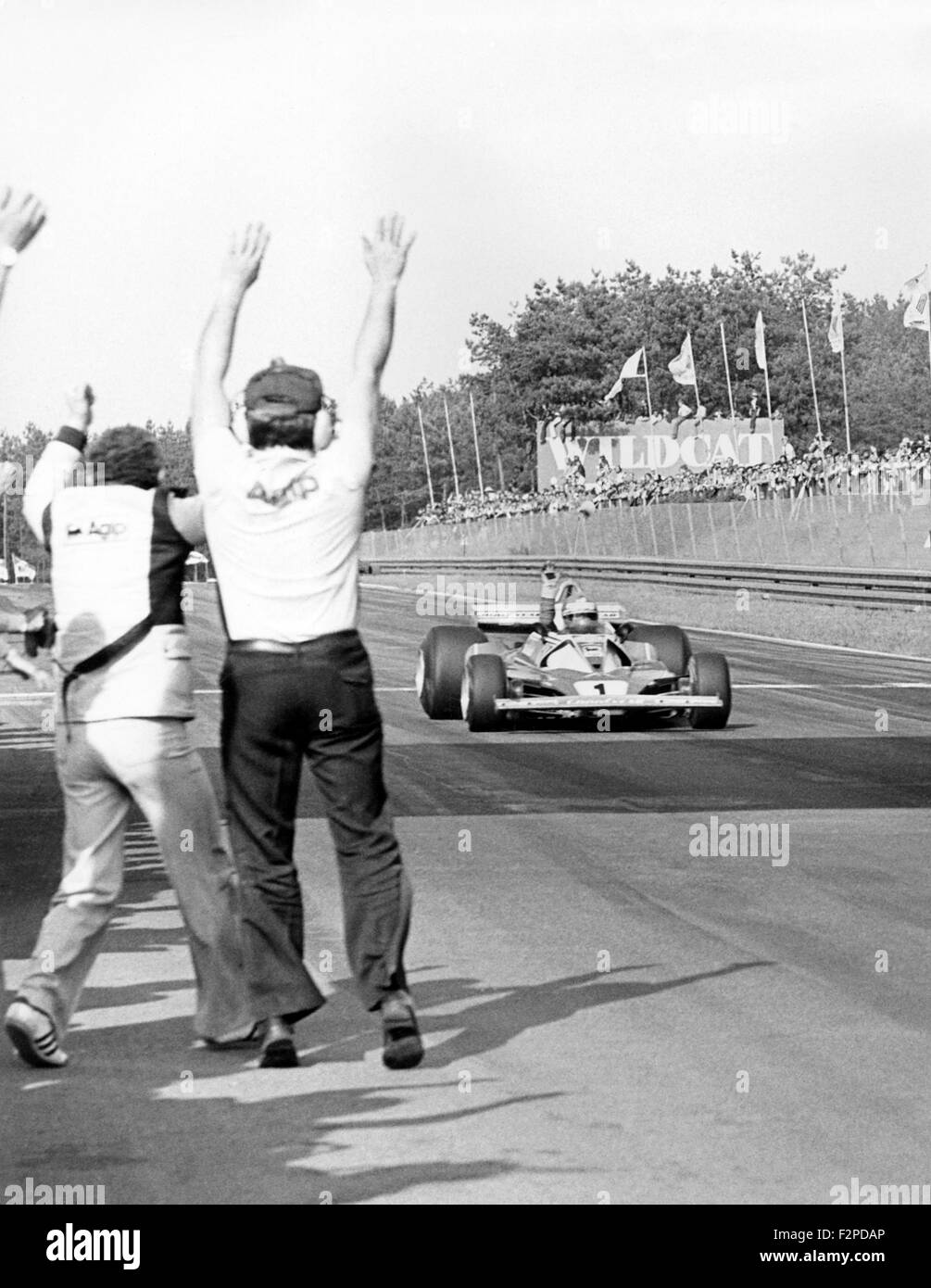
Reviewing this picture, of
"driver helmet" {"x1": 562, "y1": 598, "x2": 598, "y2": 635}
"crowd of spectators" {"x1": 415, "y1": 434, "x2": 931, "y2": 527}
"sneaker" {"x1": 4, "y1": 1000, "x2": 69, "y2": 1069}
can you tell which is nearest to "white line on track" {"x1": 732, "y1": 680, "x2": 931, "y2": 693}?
"driver helmet" {"x1": 562, "y1": 598, "x2": 598, "y2": 635}

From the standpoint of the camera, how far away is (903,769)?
16094mm

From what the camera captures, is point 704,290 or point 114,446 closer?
point 114,446

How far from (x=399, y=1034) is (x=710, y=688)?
13.1m

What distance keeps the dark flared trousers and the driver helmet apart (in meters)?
13.6

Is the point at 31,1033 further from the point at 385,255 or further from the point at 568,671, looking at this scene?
the point at 568,671

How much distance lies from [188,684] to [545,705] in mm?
12251

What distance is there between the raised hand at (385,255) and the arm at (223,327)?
0.33 metres

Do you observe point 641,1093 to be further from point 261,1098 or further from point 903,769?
point 903,769

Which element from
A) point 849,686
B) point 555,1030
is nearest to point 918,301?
point 849,686

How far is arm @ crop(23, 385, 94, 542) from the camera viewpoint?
7031 millimetres

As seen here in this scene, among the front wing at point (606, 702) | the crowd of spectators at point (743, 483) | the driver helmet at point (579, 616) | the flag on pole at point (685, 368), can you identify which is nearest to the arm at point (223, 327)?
the front wing at point (606, 702)

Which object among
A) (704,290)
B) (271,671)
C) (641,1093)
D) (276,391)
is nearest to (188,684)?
(271,671)

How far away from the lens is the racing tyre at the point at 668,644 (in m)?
20.4

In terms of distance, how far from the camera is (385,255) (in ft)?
22.0
